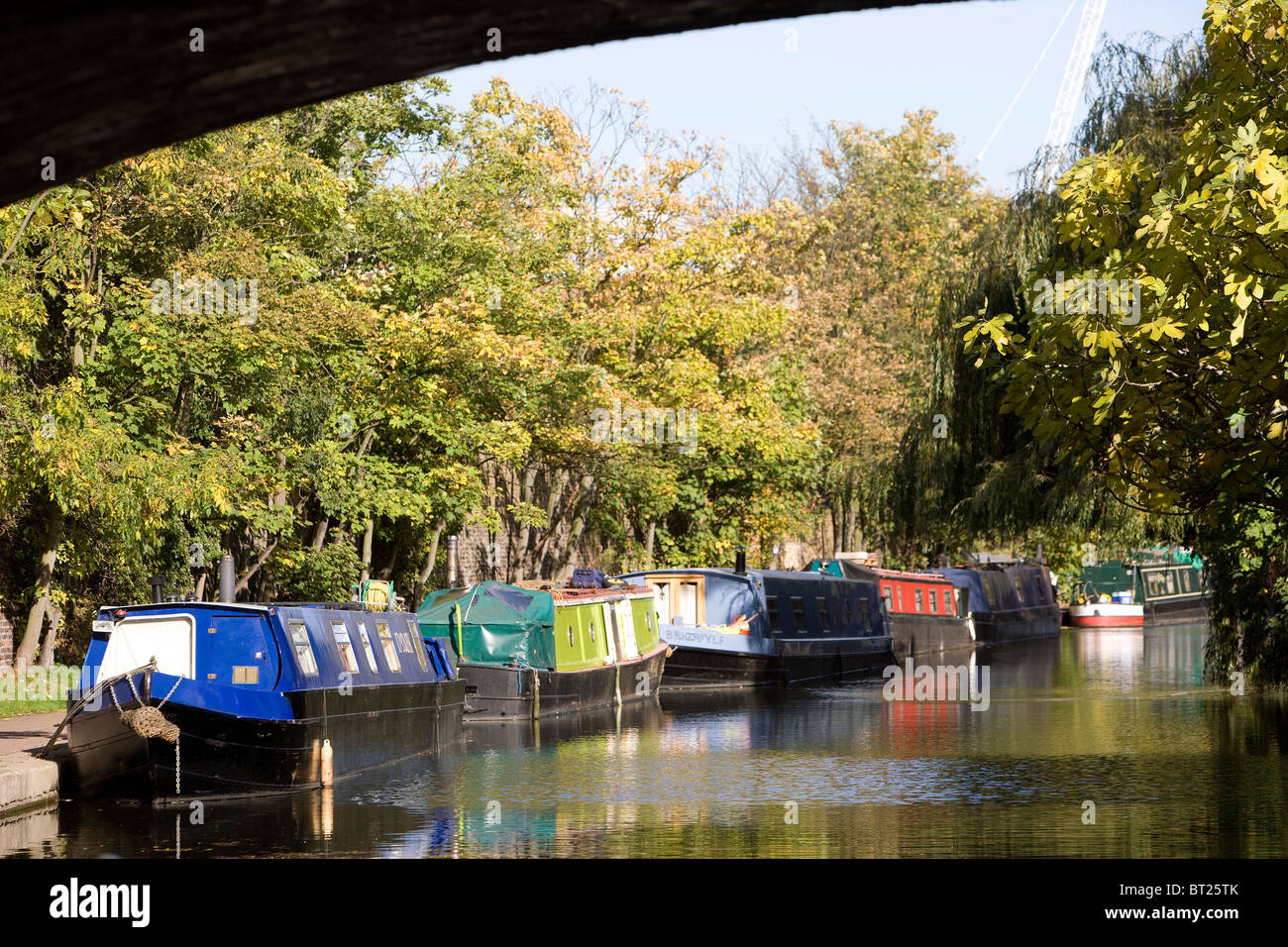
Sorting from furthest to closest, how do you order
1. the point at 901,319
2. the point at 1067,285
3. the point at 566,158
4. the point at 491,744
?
1. the point at 901,319
2. the point at 566,158
3. the point at 491,744
4. the point at 1067,285

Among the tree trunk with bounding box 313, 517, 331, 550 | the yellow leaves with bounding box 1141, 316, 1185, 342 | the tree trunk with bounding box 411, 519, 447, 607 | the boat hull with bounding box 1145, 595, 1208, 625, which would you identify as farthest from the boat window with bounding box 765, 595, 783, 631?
the boat hull with bounding box 1145, 595, 1208, 625

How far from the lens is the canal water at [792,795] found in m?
13.8

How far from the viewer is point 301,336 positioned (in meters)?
25.0

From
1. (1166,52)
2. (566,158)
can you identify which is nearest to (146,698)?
(1166,52)

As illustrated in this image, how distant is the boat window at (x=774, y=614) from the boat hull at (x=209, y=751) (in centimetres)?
1775

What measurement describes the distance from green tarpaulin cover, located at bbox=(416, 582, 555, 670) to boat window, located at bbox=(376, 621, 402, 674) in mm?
5006

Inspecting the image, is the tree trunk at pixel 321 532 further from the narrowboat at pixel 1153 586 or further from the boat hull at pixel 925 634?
the narrowboat at pixel 1153 586

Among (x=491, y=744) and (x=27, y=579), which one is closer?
(x=491, y=744)

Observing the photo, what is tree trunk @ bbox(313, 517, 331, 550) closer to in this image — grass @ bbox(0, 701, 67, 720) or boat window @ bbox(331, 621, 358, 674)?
grass @ bbox(0, 701, 67, 720)

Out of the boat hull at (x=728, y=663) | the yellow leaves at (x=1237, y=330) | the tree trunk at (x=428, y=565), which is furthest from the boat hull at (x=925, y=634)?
the yellow leaves at (x=1237, y=330)

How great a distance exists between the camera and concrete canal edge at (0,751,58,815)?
15281 millimetres

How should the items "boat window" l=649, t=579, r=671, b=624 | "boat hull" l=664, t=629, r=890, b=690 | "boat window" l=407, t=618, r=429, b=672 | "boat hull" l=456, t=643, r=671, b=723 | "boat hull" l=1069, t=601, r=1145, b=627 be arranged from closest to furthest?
"boat window" l=407, t=618, r=429, b=672, "boat hull" l=456, t=643, r=671, b=723, "boat hull" l=664, t=629, r=890, b=690, "boat window" l=649, t=579, r=671, b=624, "boat hull" l=1069, t=601, r=1145, b=627
